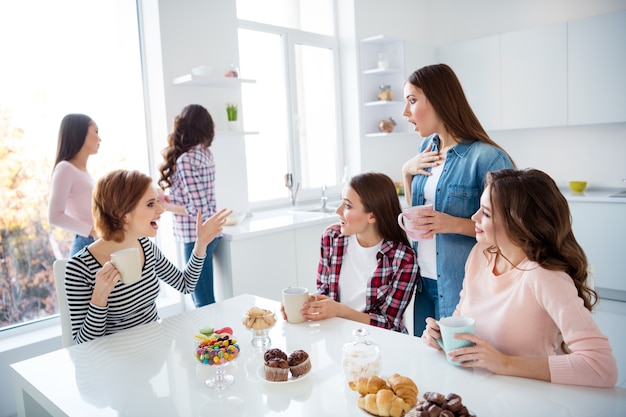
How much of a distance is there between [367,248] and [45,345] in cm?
202

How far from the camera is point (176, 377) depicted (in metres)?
1.28

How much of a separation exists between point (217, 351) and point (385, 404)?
0.44 meters

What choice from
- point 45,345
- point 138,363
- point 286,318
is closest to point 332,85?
point 45,345

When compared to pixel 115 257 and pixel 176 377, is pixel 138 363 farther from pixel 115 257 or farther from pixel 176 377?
→ pixel 115 257

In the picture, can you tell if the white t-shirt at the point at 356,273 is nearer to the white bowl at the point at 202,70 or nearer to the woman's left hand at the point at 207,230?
the woman's left hand at the point at 207,230

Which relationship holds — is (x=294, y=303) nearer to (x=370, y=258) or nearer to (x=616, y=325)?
(x=370, y=258)

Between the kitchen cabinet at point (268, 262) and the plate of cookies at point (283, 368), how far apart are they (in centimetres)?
192

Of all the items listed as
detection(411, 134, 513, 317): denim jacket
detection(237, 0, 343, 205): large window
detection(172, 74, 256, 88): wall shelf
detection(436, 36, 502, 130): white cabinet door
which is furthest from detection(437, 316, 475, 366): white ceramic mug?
detection(436, 36, 502, 130): white cabinet door

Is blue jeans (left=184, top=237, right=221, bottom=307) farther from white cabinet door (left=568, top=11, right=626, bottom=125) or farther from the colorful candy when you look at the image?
white cabinet door (left=568, top=11, right=626, bottom=125)

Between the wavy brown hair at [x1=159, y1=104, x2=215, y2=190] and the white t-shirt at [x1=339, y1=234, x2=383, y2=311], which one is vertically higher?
the wavy brown hair at [x1=159, y1=104, x2=215, y2=190]

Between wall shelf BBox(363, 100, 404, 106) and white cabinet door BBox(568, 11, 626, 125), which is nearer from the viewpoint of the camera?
white cabinet door BBox(568, 11, 626, 125)

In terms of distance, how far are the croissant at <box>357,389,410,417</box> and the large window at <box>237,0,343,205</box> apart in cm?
324

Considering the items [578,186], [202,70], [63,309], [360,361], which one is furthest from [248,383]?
[578,186]

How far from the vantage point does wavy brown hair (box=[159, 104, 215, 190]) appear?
308 centimetres
